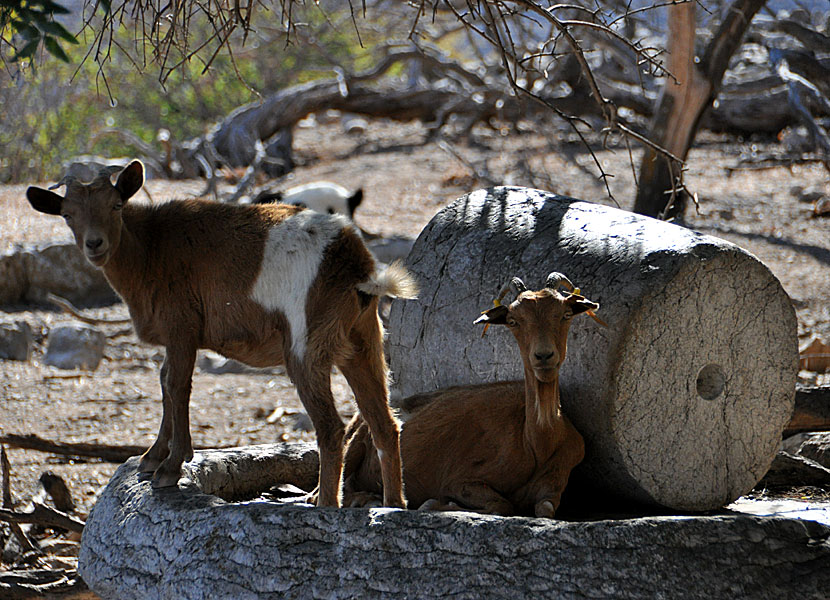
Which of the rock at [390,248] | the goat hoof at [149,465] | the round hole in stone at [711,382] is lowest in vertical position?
the goat hoof at [149,465]

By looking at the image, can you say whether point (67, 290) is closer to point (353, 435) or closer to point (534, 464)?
point (353, 435)

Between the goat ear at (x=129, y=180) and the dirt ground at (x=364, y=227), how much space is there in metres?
2.76

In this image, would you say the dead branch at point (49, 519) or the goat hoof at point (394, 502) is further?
the dead branch at point (49, 519)

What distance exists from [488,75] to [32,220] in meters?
6.95

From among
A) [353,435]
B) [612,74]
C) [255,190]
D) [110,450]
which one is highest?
[612,74]

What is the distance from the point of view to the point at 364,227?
12.1 metres

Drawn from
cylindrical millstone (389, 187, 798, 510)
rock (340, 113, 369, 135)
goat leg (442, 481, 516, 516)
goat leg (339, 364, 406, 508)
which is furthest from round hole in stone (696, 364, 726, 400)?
rock (340, 113, 369, 135)

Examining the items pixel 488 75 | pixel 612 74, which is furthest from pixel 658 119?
pixel 488 75

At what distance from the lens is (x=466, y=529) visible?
11.1 feet

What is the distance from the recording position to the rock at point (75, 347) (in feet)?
30.5

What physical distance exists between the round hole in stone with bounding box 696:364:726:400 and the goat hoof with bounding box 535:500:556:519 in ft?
3.21

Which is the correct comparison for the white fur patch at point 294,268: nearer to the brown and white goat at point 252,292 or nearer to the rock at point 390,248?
the brown and white goat at point 252,292

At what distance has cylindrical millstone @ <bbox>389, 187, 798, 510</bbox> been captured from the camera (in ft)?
14.3

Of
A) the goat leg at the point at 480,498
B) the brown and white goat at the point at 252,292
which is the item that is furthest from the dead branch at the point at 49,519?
the goat leg at the point at 480,498
